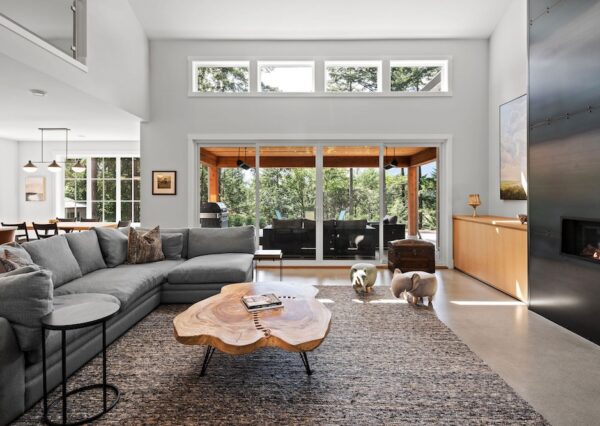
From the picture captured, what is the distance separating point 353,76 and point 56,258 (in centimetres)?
533

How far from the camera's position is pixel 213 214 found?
6.49 m

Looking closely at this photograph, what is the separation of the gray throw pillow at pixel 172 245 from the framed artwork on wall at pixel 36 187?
233 inches

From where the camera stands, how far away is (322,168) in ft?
21.1

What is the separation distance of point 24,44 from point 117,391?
11.3ft

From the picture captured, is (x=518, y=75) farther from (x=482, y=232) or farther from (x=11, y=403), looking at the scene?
(x=11, y=403)

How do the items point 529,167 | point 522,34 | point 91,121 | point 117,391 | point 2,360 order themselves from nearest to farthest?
1. point 2,360
2. point 117,391
3. point 529,167
4. point 522,34
5. point 91,121

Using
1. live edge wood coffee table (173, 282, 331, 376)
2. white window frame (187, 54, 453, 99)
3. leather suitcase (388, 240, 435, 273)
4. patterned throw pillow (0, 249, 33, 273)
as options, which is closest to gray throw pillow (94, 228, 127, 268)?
patterned throw pillow (0, 249, 33, 273)

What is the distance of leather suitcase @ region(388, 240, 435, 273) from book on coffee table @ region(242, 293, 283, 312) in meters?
3.22

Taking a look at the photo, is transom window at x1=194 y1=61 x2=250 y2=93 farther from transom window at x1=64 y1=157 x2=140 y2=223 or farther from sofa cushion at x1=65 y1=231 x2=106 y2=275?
sofa cushion at x1=65 y1=231 x2=106 y2=275

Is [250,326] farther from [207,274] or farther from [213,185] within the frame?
[213,185]

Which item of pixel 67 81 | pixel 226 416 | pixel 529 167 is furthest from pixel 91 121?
pixel 529 167

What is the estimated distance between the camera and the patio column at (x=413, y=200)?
21.6 feet

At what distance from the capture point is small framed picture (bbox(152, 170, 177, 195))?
627cm

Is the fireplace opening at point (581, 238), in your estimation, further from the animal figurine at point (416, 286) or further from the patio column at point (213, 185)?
the patio column at point (213, 185)
